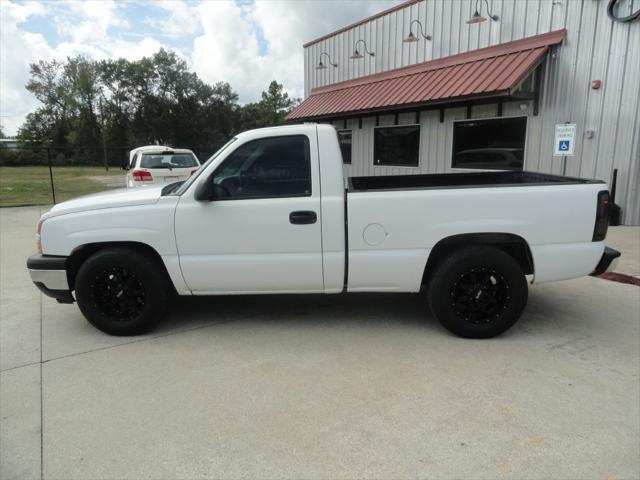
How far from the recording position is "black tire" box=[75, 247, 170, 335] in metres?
4.12

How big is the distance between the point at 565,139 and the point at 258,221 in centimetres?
662

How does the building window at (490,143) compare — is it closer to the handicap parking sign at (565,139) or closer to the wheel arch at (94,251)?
the handicap parking sign at (565,139)

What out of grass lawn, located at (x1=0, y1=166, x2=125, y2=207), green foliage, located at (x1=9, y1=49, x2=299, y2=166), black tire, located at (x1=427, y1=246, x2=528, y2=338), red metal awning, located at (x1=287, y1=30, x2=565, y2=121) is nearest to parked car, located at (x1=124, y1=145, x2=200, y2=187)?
A: red metal awning, located at (x1=287, y1=30, x2=565, y2=121)

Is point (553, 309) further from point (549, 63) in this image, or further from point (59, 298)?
point (549, 63)

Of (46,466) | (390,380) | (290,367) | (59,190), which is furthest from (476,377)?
(59,190)

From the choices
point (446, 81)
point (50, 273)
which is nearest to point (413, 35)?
point (446, 81)

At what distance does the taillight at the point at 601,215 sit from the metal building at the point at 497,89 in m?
4.89

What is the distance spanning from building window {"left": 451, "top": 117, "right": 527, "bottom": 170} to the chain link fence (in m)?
12.5

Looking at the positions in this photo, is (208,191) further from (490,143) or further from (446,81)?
(490,143)

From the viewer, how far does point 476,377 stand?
3469mm

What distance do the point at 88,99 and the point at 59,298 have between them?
69.6m

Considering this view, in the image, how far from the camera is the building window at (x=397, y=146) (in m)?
13.0

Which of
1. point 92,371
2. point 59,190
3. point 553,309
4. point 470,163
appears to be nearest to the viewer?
point 92,371

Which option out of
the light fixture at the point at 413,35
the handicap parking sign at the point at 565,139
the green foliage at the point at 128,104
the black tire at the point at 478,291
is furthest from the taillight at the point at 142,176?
the green foliage at the point at 128,104
